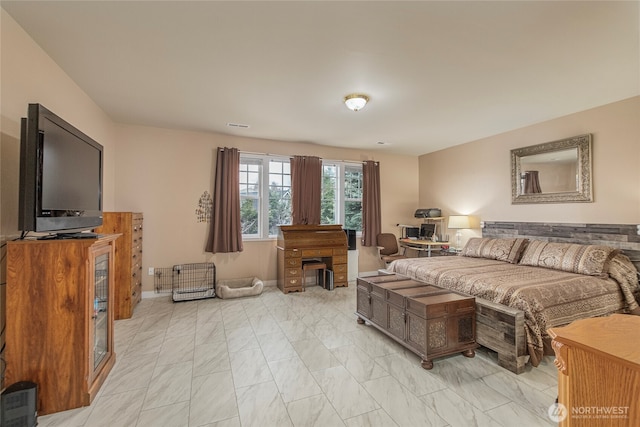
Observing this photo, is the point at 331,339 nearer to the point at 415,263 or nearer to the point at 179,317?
the point at 415,263

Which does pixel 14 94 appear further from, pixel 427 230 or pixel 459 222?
pixel 427 230

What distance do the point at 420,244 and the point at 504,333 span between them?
10.5 ft

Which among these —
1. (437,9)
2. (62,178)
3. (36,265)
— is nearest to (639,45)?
(437,9)

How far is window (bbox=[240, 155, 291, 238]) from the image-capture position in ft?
16.6

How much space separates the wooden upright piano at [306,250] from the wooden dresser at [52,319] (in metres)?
2.91

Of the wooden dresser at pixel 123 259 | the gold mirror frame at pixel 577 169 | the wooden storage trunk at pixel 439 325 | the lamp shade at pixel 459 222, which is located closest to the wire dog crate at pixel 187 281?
the wooden dresser at pixel 123 259

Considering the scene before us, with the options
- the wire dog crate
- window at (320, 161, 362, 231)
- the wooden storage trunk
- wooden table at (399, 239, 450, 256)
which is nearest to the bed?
the wooden storage trunk

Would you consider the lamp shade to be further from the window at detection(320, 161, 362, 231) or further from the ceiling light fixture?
the ceiling light fixture

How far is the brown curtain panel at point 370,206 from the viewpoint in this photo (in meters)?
5.78

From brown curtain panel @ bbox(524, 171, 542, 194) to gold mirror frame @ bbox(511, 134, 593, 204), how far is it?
6 cm

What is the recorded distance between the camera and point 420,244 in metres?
5.55

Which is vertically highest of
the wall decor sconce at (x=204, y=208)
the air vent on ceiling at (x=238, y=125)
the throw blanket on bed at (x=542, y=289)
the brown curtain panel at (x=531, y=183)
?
the air vent on ceiling at (x=238, y=125)

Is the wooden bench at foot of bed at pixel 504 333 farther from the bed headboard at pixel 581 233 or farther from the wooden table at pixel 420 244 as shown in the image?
the wooden table at pixel 420 244

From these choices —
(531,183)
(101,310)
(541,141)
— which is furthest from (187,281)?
(541,141)
